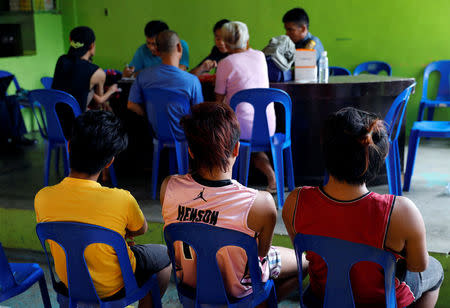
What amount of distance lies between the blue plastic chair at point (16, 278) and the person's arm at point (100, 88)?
1.92 m

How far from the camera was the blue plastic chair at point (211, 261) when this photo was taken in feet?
5.79

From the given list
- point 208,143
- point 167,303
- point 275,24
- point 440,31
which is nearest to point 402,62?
point 440,31

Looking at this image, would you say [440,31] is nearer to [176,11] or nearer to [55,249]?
[176,11]

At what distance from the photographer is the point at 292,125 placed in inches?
156

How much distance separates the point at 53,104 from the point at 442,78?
4248 mm

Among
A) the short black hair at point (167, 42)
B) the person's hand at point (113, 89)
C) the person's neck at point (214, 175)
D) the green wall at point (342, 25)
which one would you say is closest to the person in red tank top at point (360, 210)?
the person's neck at point (214, 175)

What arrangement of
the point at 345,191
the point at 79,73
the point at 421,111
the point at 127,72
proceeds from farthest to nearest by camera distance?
the point at 421,111, the point at 127,72, the point at 79,73, the point at 345,191

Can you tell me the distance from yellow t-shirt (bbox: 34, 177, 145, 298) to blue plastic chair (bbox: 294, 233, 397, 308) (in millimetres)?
694

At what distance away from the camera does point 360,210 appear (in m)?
1.71

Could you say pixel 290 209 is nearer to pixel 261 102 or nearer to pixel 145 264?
→ pixel 145 264

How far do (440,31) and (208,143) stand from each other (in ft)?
15.8

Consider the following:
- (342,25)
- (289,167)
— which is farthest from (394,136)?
(342,25)

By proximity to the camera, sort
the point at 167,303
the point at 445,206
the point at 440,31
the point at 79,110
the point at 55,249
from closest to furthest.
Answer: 1. the point at 55,249
2. the point at 167,303
3. the point at 445,206
4. the point at 79,110
5. the point at 440,31

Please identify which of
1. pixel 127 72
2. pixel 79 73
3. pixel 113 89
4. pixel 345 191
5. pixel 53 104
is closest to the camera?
pixel 345 191
